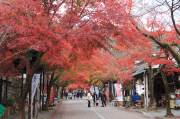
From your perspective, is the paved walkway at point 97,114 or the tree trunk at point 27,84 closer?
the tree trunk at point 27,84

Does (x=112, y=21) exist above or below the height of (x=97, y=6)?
below

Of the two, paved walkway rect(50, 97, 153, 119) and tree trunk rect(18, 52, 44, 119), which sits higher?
tree trunk rect(18, 52, 44, 119)

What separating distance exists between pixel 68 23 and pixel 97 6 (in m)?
1.83

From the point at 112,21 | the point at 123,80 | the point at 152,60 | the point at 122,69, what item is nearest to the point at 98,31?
the point at 112,21

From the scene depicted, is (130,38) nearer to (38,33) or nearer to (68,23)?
(68,23)

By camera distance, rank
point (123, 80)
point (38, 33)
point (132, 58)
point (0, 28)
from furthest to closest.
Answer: point (123, 80) < point (132, 58) < point (38, 33) < point (0, 28)

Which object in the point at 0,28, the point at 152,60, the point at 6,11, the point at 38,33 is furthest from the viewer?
the point at 152,60

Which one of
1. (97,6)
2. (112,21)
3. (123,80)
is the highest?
(97,6)

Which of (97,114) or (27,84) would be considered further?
(97,114)

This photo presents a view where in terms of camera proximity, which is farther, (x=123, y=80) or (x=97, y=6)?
(x=123, y=80)

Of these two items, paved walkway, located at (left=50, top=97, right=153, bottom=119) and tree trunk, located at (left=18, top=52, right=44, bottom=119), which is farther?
paved walkway, located at (left=50, top=97, right=153, bottom=119)

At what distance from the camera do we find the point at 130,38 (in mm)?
11117

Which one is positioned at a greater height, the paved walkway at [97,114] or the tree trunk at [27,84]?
the tree trunk at [27,84]

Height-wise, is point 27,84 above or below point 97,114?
above
